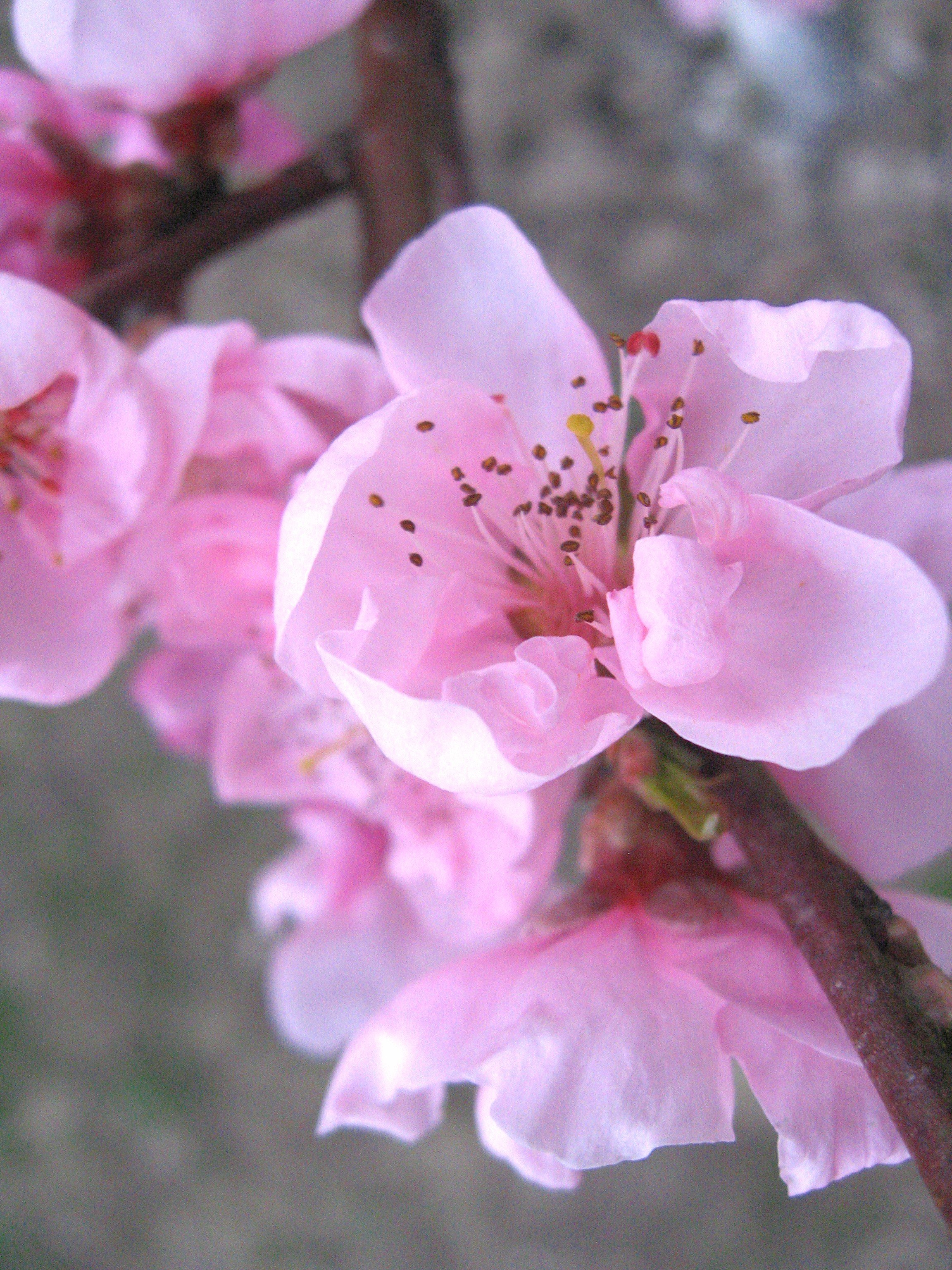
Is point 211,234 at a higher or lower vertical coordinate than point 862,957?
higher

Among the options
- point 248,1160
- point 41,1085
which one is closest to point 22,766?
point 41,1085

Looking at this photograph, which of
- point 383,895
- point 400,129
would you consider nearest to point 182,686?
point 383,895

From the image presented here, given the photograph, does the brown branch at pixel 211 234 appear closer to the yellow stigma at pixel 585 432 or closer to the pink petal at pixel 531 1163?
the yellow stigma at pixel 585 432

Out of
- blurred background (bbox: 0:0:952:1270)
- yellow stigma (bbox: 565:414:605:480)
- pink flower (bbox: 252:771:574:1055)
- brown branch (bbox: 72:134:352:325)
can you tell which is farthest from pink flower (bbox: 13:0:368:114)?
blurred background (bbox: 0:0:952:1270)

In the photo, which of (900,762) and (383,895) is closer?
(900,762)

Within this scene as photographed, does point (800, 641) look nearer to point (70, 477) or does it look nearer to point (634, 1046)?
point (634, 1046)

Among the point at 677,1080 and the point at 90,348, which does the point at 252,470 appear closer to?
the point at 90,348

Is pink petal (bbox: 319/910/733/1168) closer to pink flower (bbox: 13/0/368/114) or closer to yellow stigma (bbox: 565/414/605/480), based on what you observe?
yellow stigma (bbox: 565/414/605/480)
